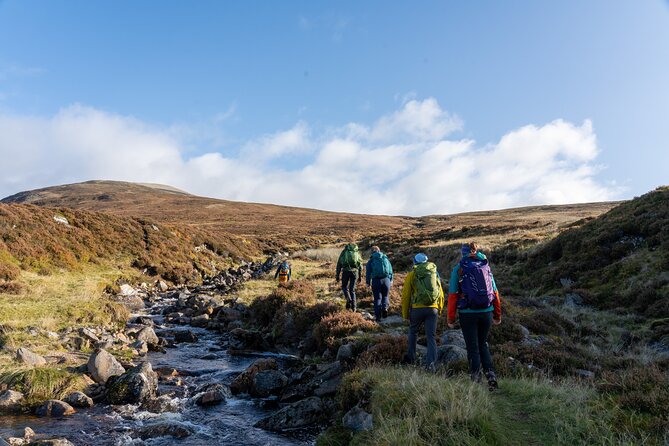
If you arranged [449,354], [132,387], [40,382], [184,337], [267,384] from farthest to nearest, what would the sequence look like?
1. [184,337]
2. [267,384]
3. [132,387]
4. [40,382]
5. [449,354]

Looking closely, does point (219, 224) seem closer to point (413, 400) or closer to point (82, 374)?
point (82, 374)

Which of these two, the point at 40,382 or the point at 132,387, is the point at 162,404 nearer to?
the point at 132,387

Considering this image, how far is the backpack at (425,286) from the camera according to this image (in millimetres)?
8719

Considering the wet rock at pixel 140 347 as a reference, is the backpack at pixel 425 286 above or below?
above

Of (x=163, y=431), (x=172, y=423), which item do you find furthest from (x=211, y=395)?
(x=163, y=431)

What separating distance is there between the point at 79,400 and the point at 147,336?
5.56 m

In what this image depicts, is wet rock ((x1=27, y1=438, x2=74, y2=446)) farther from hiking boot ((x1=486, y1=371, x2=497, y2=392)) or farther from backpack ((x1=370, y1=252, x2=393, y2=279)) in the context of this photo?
backpack ((x1=370, y1=252, x2=393, y2=279))

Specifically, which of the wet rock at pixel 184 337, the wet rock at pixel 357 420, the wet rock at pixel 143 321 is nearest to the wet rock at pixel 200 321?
the wet rock at pixel 143 321

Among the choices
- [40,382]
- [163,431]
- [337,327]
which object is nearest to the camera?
[163,431]

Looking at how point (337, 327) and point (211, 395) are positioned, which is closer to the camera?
point (211, 395)

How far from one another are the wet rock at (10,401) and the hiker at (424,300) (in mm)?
8773

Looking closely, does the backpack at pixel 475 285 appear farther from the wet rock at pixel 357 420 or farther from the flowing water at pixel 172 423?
the flowing water at pixel 172 423

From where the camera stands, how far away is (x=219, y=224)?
288 feet

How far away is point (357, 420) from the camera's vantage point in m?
7.27
